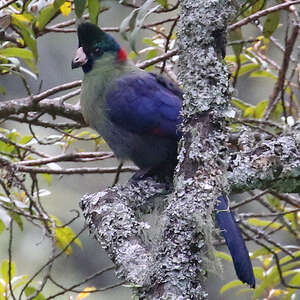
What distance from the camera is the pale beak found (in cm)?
288

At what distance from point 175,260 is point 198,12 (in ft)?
2.27

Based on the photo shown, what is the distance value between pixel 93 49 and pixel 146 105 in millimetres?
433

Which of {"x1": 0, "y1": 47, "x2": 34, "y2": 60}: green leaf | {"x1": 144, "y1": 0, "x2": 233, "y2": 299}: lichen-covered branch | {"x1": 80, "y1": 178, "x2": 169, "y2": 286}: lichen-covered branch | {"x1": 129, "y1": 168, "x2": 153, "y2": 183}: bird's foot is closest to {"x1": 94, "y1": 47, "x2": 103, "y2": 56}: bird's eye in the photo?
{"x1": 0, "y1": 47, "x2": 34, "y2": 60}: green leaf

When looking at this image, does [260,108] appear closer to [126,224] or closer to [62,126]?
[62,126]

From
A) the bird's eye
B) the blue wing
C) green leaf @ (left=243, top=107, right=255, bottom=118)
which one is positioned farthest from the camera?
green leaf @ (left=243, top=107, right=255, bottom=118)

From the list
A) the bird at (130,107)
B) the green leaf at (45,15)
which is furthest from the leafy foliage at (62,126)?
the bird at (130,107)

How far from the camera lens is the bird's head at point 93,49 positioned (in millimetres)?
2889

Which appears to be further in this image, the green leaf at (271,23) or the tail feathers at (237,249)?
the green leaf at (271,23)

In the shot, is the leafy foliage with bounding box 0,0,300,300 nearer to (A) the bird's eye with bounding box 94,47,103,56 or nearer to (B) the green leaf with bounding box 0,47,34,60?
(B) the green leaf with bounding box 0,47,34,60

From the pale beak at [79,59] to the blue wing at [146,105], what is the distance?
0.19 metres

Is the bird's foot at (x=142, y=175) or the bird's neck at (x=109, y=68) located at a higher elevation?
the bird's neck at (x=109, y=68)

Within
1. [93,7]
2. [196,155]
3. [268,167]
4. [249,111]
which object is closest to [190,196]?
[196,155]

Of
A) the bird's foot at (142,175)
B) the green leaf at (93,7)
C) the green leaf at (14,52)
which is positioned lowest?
the bird's foot at (142,175)

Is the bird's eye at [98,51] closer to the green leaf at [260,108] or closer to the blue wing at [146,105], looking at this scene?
the blue wing at [146,105]
